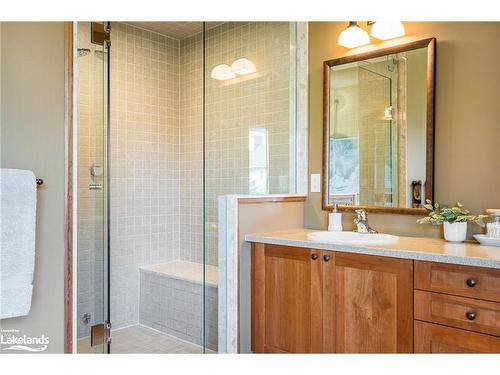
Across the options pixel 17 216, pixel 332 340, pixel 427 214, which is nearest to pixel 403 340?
pixel 332 340

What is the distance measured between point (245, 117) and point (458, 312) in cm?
149

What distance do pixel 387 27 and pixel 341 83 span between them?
393 mm

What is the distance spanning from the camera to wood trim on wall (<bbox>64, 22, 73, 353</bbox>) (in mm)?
2105

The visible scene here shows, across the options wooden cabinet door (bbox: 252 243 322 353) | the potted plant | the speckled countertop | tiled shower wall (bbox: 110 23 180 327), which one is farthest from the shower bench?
the potted plant

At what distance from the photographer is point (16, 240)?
1.86 m

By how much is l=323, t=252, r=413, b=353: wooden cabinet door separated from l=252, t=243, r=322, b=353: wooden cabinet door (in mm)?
67

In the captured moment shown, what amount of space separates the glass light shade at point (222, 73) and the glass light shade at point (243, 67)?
34 mm

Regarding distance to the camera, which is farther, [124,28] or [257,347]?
[124,28]

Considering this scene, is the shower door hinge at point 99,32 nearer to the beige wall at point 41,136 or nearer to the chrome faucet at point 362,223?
the beige wall at point 41,136

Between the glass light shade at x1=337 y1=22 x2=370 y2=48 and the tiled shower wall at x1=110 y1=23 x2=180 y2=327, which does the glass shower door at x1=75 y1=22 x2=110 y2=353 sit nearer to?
the tiled shower wall at x1=110 y1=23 x2=180 y2=327

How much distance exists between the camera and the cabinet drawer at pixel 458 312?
1554 millimetres

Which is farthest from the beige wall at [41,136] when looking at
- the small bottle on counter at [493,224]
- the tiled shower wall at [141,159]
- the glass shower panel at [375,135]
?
the small bottle on counter at [493,224]

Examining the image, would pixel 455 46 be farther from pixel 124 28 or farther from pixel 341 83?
pixel 124 28
